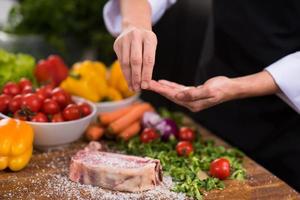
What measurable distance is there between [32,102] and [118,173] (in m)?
0.45

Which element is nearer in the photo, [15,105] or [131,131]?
[15,105]

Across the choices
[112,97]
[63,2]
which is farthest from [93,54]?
[112,97]

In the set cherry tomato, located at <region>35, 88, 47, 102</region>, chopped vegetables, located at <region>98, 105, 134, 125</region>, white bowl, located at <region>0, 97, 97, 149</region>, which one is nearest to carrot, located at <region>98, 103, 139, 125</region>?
chopped vegetables, located at <region>98, 105, 134, 125</region>

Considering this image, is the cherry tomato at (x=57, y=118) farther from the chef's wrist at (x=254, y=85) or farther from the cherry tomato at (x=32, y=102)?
the chef's wrist at (x=254, y=85)

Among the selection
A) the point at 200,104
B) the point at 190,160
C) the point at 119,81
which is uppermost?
the point at 200,104

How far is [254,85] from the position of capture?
4.84 ft

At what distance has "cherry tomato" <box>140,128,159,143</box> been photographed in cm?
179

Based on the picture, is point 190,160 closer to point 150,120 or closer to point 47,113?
point 150,120

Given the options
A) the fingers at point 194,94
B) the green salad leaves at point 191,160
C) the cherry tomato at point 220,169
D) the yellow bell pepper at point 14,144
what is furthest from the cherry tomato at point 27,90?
the cherry tomato at point 220,169

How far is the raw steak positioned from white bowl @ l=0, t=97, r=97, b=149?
17 cm

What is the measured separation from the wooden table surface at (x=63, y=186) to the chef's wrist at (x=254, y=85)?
10.7 inches

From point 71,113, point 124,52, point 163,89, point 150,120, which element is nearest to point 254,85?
point 163,89

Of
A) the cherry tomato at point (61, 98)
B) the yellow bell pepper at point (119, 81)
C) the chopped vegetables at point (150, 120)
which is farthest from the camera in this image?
the yellow bell pepper at point (119, 81)

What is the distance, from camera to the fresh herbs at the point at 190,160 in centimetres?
147
